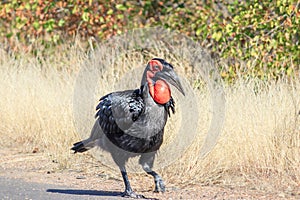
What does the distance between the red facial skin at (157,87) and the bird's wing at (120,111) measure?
0.47 feet

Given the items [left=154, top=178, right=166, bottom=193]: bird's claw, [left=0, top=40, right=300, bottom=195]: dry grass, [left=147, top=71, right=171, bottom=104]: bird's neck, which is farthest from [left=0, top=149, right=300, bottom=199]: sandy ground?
[left=147, top=71, right=171, bottom=104]: bird's neck

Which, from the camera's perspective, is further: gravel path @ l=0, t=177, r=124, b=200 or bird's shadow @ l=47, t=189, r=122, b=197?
bird's shadow @ l=47, t=189, r=122, b=197

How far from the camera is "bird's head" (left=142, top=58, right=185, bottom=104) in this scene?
6.95 metres

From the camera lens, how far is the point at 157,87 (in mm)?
6973

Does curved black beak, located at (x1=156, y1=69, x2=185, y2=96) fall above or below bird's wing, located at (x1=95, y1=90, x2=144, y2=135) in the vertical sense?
above

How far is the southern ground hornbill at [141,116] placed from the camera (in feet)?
22.7

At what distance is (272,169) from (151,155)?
1343mm

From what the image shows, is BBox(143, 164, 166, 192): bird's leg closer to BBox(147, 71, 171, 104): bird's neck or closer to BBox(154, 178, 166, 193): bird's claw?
BBox(154, 178, 166, 193): bird's claw

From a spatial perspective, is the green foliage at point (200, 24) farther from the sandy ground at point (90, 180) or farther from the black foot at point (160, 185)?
the black foot at point (160, 185)

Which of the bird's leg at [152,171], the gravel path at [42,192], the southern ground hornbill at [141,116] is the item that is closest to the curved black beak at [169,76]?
the southern ground hornbill at [141,116]

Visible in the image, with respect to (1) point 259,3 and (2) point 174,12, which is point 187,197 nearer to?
(1) point 259,3

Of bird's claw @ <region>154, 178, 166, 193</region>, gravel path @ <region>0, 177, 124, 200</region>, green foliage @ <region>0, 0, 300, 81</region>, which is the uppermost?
green foliage @ <region>0, 0, 300, 81</region>

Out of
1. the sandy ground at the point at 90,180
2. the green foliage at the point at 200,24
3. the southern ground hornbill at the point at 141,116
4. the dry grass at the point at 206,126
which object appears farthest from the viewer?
the green foliage at the point at 200,24

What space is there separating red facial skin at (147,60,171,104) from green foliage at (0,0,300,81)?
3.41 meters
